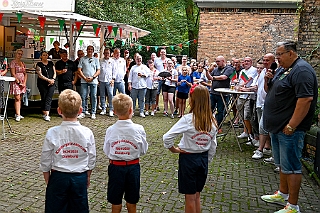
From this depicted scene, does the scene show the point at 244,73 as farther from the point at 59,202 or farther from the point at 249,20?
the point at 249,20

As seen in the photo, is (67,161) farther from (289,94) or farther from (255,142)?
(255,142)

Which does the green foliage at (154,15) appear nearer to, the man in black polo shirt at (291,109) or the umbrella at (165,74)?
the umbrella at (165,74)

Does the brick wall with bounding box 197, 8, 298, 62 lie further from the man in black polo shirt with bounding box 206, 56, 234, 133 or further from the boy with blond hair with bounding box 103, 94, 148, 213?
the boy with blond hair with bounding box 103, 94, 148, 213

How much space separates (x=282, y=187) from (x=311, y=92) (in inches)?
54.3

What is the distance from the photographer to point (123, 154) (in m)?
3.53

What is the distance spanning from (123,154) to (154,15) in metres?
25.1

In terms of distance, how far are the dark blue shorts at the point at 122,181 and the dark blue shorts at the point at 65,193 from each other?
1.23ft

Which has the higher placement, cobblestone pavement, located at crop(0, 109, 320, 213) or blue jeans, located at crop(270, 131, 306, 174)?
Result: blue jeans, located at crop(270, 131, 306, 174)

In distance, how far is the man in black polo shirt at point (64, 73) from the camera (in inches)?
428

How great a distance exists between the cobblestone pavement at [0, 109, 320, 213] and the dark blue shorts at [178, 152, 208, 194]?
81 cm

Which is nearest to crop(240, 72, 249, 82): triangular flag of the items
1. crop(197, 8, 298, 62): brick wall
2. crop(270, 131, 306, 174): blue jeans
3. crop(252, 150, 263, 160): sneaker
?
crop(252, 150, 263, 160): sneaker

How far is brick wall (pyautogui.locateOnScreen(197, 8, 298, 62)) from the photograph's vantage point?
15.2 metres

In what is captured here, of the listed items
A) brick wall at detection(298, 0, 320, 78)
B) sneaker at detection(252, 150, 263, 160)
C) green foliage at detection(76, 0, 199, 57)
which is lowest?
sneaker at detection(252, 150, 263, 160)

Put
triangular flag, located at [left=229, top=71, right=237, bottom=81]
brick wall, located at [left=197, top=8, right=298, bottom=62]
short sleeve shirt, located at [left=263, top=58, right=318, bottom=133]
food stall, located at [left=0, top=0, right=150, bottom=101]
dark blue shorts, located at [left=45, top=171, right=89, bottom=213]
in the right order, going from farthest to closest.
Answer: brick wall, located at [left=197, top=8, right=298, bottom=62]
food stall, located at [left=0, top=0, right=150, bottom=101]
triangular flag, located at [left=229, top=71, right=237, bottom=81]
short sleeve shirt, located at [left=263, top=58, right=318, bottom=133]
dark blue shorts, located at [left=45, top=171, right=89, bottom=213]
